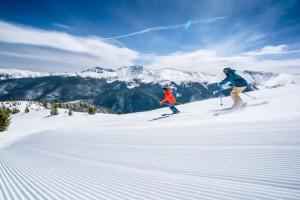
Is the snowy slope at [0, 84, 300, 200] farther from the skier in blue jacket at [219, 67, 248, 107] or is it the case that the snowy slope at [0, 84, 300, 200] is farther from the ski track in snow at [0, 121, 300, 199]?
the skier in blue jacket at [219, 67, 248, 107]

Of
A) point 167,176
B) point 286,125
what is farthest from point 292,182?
point 286,125

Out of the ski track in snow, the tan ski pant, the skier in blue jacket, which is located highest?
the skier in blue jacket

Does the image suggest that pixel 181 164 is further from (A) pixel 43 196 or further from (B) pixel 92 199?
(A) pixel 43 196

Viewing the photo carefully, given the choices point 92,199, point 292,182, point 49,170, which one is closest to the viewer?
point 292,182

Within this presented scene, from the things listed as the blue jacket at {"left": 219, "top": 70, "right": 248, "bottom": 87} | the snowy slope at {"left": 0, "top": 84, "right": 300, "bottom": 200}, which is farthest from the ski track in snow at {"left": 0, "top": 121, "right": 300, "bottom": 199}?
the blue jacket at {"left": 219, "top": 70, "right": 248, "bottom": 87}

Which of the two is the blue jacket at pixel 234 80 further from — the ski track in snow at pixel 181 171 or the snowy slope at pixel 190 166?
the ski track in snow at pixel 181 171

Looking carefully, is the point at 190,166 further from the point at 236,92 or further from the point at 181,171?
the point at 236,92

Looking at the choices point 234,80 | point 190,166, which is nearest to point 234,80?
point 234,80

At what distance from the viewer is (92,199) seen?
733cm

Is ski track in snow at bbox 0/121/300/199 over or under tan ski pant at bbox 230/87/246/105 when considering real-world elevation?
under

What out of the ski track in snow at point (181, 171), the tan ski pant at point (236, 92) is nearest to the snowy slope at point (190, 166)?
the ski track in snow at point (181, 171)

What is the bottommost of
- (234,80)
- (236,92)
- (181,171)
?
(181,171)

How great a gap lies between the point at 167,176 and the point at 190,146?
11.7 ft

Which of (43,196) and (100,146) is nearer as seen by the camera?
(43,196)
